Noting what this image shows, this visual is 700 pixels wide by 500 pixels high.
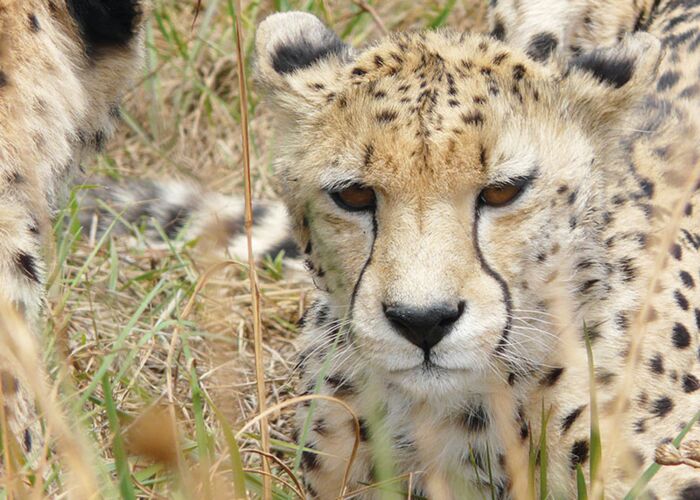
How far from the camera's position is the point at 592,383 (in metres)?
1.84

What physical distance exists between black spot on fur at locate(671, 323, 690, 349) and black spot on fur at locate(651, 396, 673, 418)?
154mm

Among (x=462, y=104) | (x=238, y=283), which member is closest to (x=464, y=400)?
(x=462, y=104)

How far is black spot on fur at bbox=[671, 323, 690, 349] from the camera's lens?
2.31 metres

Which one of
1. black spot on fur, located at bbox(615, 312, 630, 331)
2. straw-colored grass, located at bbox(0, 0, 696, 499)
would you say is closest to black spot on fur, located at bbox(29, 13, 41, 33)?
straw-colored grass, located at bbox(0, 0, 696, 499)

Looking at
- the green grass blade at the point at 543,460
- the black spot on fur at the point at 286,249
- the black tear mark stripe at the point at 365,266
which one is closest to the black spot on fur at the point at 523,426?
the green grass blade at the point at 543,460

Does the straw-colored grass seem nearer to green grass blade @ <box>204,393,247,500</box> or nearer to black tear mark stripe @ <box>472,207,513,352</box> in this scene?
green grass blade @ <box>204,393,247,500</box>

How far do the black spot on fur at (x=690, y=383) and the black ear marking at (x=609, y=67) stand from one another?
522 millimetres

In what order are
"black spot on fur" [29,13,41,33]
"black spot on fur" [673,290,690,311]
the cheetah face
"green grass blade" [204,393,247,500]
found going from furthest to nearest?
1. "black spot on fur" [673,290,690,311]
2. "black spot on fur" [29,13,41,33]
3. the cheetah face
4. "green grass blade" [204,393,247,500]

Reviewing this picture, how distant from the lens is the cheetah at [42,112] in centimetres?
208

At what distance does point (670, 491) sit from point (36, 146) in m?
1.18

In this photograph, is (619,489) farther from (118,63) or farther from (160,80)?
(160,80)

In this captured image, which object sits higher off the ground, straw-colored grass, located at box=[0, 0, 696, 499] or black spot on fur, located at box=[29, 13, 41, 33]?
black spot on fur, located at box=[29, 13, 41, 33]

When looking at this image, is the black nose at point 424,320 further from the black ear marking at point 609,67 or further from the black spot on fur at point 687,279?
the black spot on fur at point 687,279

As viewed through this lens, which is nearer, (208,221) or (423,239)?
(423,239)
